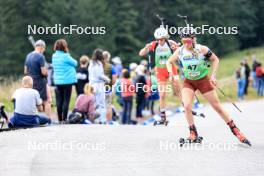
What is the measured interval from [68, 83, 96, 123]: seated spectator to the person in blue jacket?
285mm

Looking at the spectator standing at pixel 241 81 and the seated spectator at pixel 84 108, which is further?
the spectator standing at pixel 241 81

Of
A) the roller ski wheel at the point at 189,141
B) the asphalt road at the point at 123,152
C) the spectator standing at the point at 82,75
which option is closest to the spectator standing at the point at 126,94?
the spectator standing at the point at 82,75

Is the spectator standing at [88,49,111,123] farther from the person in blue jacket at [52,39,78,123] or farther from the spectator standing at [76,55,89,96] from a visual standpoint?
the spectator standing at [76,55,89,96]

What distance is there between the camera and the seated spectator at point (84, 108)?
16.6 m

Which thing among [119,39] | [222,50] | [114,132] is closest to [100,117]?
[114,132]

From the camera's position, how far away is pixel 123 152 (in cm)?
1193

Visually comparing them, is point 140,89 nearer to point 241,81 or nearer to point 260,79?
point 241,81

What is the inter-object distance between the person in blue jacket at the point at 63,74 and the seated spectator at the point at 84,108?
0.28 meters

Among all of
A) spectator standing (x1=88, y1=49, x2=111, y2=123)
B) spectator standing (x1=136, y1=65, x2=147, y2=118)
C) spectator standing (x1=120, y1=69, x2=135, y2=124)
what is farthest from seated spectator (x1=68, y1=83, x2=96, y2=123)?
spectator standing (x1=136, y1=65, x2=147, y2=118)

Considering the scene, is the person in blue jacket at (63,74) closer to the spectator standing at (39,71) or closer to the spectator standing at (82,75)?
the spectator standing at (39,71)

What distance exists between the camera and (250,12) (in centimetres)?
9956

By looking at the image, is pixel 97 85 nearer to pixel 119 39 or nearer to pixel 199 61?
pixel 199 61

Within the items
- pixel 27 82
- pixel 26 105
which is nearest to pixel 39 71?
pixel 27 82

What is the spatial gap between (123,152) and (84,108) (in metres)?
4.91
